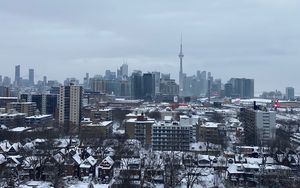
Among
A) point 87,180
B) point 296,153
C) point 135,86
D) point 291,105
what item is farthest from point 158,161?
point 135,86

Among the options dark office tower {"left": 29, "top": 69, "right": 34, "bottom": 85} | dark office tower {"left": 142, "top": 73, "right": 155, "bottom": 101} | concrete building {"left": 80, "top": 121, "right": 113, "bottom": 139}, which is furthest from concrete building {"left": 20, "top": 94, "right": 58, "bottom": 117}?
dark office tower {"left": 29, "top": 69, "right": 34, "bottom": 85}

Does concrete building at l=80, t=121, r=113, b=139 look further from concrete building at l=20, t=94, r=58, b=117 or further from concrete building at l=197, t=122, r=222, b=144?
concrete building at l=20, t=94, r=58, b=117

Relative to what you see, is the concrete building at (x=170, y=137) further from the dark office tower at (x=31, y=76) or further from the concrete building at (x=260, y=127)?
the dark office tower at (x=31, y=76)

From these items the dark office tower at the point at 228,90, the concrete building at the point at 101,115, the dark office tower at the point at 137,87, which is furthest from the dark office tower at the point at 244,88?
the concrete building at the point at 101,115

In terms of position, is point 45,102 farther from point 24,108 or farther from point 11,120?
point 11,120

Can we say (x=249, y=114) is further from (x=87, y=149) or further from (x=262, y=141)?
(x=87, y=149)
